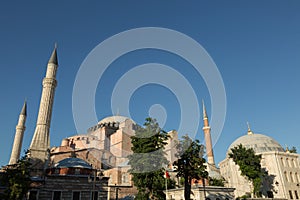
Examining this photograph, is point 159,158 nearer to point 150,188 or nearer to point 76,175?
point 150,188

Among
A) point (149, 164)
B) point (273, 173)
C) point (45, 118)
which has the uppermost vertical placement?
point (45, 118)

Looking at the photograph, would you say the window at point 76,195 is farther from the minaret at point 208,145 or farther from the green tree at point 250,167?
the minaret at point 208,145

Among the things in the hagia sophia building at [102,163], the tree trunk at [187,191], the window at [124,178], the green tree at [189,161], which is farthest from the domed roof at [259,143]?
the tree trunk at [187,191]

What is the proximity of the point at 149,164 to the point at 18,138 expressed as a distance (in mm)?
31638

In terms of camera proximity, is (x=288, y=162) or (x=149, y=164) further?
(x=288, y=162)

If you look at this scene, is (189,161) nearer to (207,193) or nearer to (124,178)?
(207,193)

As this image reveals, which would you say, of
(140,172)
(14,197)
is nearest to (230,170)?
(140,172)

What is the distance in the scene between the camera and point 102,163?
4100 cm

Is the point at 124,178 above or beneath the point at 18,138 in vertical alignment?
beneath

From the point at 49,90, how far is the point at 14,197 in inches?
768

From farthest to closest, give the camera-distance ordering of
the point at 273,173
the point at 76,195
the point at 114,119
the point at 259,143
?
the point at 114,119 → the point at 259,143 → the point at 273,173 → the point at 76,195

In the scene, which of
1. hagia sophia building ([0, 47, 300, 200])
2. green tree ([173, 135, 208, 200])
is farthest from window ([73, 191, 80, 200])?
green tree ([173, 135, 208, 200])

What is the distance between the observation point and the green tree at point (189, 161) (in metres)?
22.8

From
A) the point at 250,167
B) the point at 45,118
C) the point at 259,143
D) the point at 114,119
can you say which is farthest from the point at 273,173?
the point at 45,118
